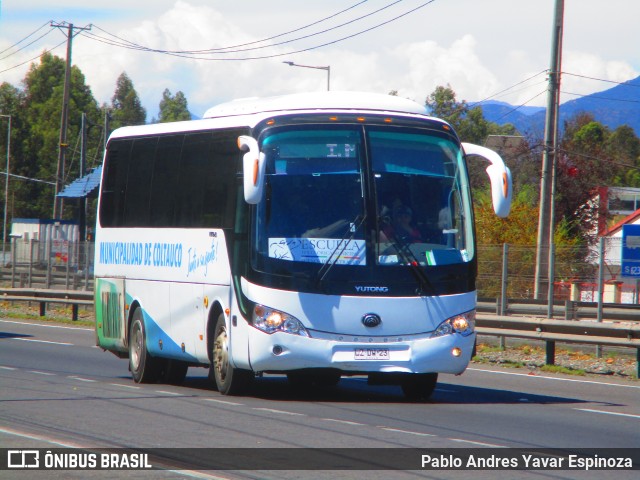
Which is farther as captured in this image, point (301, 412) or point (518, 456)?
point (301, 412)

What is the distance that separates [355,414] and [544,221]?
63.6ft

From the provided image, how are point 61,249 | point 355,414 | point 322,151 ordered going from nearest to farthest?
point 355,414
point 322,151
point 61,249

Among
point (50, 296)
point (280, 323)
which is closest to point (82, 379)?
point (280, 323)

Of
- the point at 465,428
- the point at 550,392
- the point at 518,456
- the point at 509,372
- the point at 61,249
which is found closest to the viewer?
the point at 518,456

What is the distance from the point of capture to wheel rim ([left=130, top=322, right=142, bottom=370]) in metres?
16.4

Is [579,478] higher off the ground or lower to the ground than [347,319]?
lower

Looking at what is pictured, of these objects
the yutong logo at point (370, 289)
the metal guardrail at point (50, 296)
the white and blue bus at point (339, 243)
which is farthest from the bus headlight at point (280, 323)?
the metal guardrail at point (50, 296)

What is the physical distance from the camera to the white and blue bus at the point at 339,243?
1297 centimetres

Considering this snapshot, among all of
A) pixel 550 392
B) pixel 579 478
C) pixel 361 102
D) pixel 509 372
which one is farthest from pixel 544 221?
pixel 579 478

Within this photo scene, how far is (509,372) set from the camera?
63.5ft

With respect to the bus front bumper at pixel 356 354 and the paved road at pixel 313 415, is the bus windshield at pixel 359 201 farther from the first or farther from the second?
the paved road at pixel 313 415

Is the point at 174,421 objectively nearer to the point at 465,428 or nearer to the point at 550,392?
the point at 465,428

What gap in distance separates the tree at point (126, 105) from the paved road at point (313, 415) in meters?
135

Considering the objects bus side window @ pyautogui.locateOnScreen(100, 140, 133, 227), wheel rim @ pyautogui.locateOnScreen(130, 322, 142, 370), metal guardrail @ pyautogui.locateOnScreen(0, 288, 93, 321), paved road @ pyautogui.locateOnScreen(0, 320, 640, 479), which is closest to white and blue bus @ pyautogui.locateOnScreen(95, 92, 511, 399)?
paved road @ pyautogui.locateOnScreen(0, 320, 640, 479)
